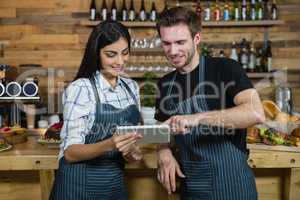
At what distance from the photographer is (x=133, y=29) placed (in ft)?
13.5

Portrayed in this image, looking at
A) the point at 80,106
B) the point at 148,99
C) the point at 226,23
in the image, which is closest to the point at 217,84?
the point at 80,106

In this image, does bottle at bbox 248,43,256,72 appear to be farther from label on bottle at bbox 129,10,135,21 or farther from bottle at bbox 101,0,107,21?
bottle at bbox 101,0,107,21

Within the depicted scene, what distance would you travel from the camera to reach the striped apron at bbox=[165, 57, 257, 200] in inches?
60.1

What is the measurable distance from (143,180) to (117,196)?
18.6 inches

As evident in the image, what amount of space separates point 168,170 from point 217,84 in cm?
42

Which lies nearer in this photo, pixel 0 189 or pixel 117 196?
pixel 117 196

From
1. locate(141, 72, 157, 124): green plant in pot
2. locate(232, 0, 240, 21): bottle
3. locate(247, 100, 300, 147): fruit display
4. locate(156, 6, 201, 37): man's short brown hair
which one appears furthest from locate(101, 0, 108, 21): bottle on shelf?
locate(156, 6, 201, 37): man's short brown hair

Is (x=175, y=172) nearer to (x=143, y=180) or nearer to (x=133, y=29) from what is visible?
(x=143, y=180)

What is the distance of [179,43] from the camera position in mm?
1484

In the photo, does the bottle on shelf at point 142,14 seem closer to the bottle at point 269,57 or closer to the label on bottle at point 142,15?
the label on bottle at point 142,15

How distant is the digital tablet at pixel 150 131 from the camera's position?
4.50 feet

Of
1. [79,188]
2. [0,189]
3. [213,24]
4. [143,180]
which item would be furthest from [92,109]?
[213,24]

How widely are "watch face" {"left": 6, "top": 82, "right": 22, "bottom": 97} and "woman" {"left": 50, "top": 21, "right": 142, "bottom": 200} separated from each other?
1.79 meters

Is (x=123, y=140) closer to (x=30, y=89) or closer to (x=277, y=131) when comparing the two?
(x=277, y=131)
